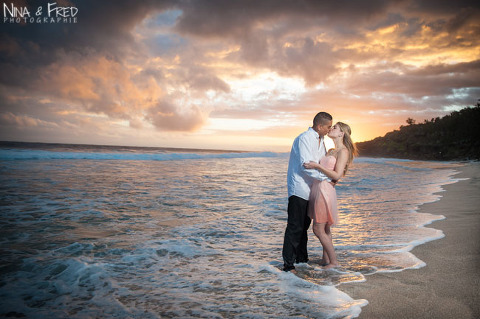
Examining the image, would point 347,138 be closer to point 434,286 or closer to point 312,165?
point 312,165

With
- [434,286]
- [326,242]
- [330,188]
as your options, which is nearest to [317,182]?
[330,188]

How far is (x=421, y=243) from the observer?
519cm

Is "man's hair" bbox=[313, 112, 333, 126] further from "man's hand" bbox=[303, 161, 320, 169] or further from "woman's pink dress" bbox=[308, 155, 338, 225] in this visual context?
"man's hand" bbox=[303, 161, 320, 169]

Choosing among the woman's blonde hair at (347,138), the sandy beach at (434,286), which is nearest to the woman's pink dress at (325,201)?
the woman's blonde hair at (347,138)

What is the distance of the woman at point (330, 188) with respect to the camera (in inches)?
166

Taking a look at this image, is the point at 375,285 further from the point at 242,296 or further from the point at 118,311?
the point at 118,311

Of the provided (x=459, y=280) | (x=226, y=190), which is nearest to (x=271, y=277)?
(x=459, y=280)

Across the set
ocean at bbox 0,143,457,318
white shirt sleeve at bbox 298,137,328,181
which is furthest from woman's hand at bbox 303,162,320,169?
ocean at bbox 0,143,457,318

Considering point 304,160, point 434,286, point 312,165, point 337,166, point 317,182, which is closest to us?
point 434,286

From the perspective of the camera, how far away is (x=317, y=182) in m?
4.34

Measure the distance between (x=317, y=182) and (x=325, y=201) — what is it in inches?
12.3

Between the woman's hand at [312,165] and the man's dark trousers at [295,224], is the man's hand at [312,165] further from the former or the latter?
the man's dark trousers at [295,224]

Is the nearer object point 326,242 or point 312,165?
point 312,165

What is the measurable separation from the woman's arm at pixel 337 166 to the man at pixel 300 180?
0.14 meters
